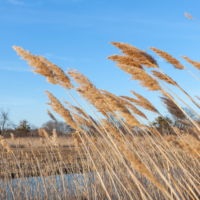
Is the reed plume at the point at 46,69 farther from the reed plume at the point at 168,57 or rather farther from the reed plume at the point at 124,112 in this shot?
the reed plume at the point at 168,57

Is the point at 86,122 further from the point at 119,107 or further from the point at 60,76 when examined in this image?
the point at 60,76

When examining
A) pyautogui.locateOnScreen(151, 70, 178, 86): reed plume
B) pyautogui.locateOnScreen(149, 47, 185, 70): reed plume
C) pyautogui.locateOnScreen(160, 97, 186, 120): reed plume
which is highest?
pyautogui.locateOnScreen(149, 47, 185, 70): reed plume

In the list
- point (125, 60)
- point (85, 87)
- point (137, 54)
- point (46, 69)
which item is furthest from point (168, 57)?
point (46, 69)

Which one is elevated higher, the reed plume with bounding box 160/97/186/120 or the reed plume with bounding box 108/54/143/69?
the reed plume with bounding box 108/54/143/69

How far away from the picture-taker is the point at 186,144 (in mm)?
2902

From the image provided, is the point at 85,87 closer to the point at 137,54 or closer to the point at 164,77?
the point at 137,54

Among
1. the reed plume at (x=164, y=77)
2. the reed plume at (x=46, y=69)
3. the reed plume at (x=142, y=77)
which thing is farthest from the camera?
the reed plume at (x=164, y=77)

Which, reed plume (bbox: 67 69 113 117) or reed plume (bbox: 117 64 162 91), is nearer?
reed plume (bbox: 67 69 113 117)

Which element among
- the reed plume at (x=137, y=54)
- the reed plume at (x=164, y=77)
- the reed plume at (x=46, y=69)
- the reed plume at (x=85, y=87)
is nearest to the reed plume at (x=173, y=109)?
the reed plume at (x=164, y=77)

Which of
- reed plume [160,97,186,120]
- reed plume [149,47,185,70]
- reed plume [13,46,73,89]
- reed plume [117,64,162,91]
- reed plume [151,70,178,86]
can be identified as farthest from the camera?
reed plume [160,97,186,120]

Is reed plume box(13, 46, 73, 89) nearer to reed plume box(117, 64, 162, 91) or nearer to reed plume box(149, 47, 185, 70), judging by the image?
reed plume box(117, 64, 162, 91)

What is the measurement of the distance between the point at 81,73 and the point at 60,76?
10.4 inches

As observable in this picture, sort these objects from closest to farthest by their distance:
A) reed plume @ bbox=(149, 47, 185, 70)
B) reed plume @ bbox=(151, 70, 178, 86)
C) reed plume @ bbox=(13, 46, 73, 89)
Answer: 1. reed plume @ bbox=(13, 46, 73, 89)
2. reed plume @ bbox=(151, 70, 178, 86)
3. reed plume @ bbox=(149, 47, 185, 70)

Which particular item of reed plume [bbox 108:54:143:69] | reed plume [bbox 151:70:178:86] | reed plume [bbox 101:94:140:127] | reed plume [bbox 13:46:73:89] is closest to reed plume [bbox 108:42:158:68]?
reed plume [bbox 108:54:143:69]
